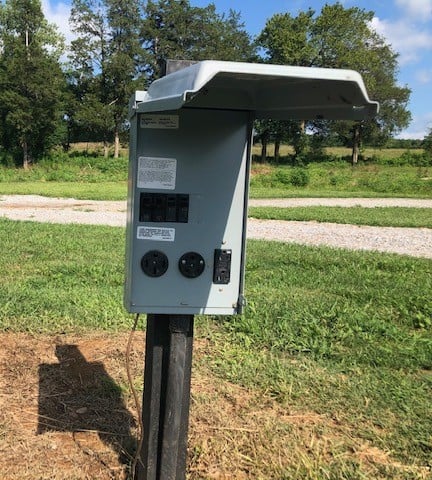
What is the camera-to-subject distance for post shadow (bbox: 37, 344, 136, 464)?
9.23 ft

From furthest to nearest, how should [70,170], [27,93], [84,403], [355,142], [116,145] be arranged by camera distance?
[355,142]
[116,145]
[27,93]
[70,170]
[84,403]

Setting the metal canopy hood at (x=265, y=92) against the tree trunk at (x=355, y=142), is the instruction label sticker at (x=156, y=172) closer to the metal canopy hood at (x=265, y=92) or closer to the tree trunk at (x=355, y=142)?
the metal canopy hood at (x=265, y=92)

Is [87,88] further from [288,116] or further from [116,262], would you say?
[288,116]

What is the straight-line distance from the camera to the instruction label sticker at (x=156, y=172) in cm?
200

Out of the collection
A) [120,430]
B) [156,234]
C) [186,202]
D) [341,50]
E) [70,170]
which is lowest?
[120,430]

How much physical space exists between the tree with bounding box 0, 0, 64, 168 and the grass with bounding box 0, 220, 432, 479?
1285 inches

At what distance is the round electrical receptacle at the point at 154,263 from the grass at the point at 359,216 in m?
10.9

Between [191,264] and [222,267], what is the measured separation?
125 millimetres

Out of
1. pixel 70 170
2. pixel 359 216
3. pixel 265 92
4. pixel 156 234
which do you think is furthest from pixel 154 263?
pixel 70 170

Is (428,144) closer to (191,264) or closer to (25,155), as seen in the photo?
(25,155)

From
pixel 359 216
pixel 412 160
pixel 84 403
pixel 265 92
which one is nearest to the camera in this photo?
pixel 265 92

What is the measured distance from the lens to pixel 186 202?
205 cm

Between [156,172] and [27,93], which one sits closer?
[156,172]

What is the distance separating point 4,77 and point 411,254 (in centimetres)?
3484
